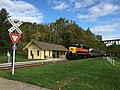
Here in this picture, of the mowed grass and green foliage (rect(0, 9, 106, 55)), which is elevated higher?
green foliage (rect(0, 9, 106, 55))

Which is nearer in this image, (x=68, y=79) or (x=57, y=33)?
(x=68, y=79)

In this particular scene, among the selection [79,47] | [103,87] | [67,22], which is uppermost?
[67,22]

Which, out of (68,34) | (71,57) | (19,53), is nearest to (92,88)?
(71,57)

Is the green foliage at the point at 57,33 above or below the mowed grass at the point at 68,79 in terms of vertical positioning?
above

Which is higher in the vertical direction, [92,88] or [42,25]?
[42,25]

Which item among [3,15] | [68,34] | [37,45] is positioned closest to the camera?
[37,45]

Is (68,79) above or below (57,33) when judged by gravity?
below

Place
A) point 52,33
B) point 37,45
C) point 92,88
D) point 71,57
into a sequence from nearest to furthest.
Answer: point 92,88, point 71,57, point 37,45, point 52,33

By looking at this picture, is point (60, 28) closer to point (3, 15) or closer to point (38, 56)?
point (3, 15)

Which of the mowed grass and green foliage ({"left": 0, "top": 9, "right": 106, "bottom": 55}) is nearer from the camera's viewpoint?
the mowed grass

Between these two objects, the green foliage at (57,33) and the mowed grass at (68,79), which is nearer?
the mowed grass at (68,79)

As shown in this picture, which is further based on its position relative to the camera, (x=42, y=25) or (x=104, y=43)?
(x=104, y=43)

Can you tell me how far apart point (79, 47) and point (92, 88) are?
1608 inches

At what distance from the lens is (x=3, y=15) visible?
7181cm
